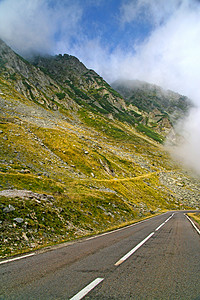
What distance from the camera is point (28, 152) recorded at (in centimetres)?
3691

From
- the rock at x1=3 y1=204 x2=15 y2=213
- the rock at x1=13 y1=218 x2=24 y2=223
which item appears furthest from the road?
the rock at x1=3 y1=204 x2=15 y2=213

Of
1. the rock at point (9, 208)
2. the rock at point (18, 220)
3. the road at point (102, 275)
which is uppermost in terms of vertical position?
the road at point (102, 275)

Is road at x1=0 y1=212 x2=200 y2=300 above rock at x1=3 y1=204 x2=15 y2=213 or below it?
above

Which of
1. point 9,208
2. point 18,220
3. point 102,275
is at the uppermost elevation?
point 102,275

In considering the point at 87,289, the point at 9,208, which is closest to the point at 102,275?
the point at 87,289

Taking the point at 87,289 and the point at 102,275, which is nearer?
the point at 87,289

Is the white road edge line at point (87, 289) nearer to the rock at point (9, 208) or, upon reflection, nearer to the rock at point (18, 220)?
the rock at point (18, 220)

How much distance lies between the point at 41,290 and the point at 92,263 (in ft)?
9.05

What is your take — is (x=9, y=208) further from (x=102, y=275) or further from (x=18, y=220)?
(x=102, y=275)

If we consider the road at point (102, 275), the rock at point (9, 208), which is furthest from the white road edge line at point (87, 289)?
the rock at point (9, 208)

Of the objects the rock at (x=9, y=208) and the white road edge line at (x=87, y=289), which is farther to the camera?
the rock at (x=9, y=208)

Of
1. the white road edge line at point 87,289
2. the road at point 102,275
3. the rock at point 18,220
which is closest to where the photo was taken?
the white road edge line at point 87,289

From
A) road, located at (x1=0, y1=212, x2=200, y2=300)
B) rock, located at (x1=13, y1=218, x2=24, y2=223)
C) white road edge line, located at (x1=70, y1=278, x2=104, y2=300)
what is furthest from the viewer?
rock, located at (x1=13, y1=218, x2=24, y2=223)

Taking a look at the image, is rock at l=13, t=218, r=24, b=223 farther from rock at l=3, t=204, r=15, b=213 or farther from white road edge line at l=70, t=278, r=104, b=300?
white road edge line at l=70, t=278, r=104, b=300
